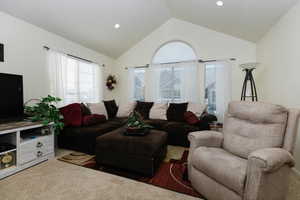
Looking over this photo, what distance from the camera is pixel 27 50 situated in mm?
2766

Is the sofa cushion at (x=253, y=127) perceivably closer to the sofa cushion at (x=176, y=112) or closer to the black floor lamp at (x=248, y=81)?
the black floor lamp at (x=248, y=81)

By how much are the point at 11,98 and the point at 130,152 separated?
191 cm

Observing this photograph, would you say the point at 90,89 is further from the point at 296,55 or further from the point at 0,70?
the point at 296,55

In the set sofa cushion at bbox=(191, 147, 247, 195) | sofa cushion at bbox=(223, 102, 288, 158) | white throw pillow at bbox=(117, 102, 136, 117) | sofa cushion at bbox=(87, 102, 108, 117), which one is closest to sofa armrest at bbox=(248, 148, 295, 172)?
sofa cushion at bbox=(191, 147, 247, 195)

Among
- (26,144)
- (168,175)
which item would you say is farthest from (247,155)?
(26,144)

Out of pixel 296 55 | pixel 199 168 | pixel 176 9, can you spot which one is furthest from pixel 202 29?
pixel 199 168

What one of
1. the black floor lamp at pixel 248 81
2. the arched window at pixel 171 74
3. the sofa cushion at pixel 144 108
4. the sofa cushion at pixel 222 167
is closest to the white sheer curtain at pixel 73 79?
the sofa cushion at pixel 144 108

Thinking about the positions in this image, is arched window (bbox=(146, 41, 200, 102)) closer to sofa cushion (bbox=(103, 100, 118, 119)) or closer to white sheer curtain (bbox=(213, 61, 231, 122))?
white sheer curtain (bbox=(213, 61, 231, 122))

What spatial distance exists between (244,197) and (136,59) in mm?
4363

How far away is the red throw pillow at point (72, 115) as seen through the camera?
292 centimetres

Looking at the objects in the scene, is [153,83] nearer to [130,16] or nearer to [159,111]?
[159,111]

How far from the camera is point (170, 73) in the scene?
4.37 metres

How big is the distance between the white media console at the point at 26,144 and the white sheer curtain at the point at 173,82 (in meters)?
2.80

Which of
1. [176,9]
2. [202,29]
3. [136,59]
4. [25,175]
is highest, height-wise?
[176,9]
